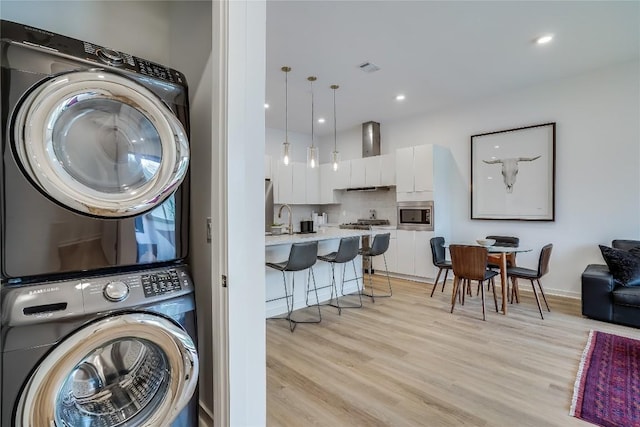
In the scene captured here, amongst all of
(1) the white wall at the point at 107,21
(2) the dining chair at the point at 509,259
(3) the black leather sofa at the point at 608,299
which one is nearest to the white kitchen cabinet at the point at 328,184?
(2) the dining chair at the point at 509,259

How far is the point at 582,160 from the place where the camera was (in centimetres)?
418

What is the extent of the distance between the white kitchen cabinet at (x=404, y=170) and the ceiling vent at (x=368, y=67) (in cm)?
183

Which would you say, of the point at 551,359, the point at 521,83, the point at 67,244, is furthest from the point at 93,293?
the point at 521,83

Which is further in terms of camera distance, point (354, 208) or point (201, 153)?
point (354, 208)

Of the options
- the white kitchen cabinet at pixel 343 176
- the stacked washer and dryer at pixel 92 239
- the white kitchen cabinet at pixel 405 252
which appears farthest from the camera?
the white kitchen cabinet at pixel 343 176

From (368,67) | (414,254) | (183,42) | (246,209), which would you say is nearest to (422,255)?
(414,254)

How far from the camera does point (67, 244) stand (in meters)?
1.12

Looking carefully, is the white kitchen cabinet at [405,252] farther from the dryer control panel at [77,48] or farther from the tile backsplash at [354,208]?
the dryer control panel at [77,48]

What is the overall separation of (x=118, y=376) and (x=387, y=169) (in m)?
5.27

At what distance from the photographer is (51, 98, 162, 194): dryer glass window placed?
1.13m

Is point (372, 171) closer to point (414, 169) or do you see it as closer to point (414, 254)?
point (414, 169)

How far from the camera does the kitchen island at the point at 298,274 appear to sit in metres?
3.50

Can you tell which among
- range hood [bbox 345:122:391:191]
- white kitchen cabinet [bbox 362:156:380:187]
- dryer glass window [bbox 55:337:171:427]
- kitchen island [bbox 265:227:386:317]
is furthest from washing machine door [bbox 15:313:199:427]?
range hood [bbox 345:122:391:191]

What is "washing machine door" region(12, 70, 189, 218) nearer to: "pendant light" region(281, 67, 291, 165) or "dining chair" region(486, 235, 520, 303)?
"pendant light" region(281, 67, 291, 165)
